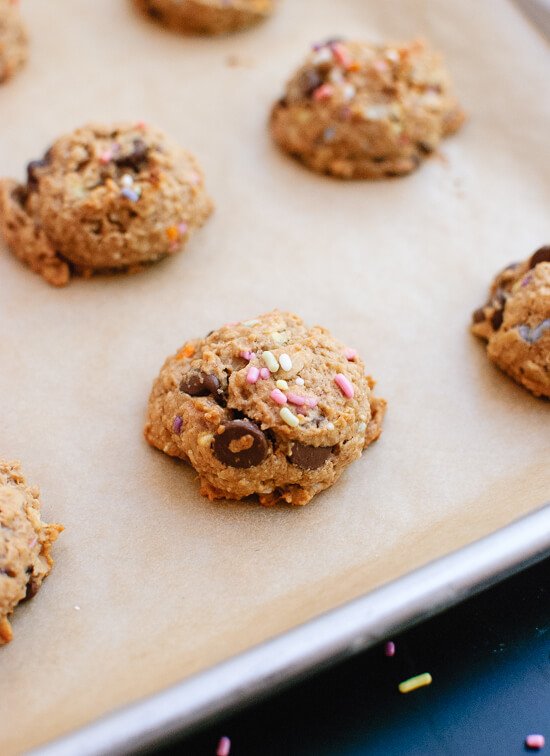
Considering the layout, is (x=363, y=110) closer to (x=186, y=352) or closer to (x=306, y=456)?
(x=186, y=352)

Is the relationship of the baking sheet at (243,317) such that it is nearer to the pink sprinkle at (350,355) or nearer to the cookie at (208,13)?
the cookie at (208,13)

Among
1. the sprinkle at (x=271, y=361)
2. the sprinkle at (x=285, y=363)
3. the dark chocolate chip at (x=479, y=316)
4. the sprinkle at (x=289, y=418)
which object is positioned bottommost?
the sprinkle at (x=289, y=418)

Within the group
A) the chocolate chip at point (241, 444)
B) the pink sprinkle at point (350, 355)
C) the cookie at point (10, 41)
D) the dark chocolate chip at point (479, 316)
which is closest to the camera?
the chocolate chip at point (241, 444)

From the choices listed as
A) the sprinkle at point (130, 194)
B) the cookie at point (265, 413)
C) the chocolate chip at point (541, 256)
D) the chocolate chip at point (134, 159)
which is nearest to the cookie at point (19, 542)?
the cookie at point (265, 413)

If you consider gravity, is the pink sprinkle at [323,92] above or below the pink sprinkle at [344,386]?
above

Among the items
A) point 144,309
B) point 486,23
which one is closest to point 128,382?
point 144,309

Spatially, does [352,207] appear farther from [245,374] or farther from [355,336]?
[245,374]

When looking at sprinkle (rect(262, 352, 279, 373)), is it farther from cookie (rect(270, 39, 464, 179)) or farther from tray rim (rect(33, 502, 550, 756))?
cookie (rect(270, 39, 464, 179))
